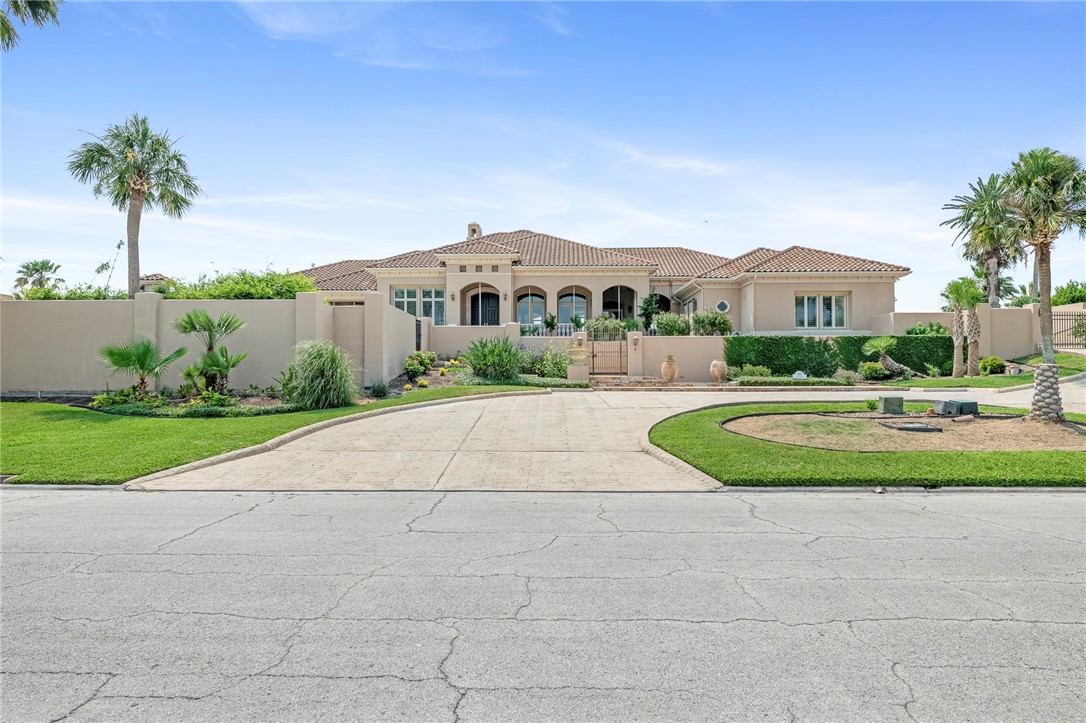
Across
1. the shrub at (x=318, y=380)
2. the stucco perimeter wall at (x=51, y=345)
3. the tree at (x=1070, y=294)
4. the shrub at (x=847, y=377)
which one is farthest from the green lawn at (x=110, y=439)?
the tree at (x=1070, y=294)

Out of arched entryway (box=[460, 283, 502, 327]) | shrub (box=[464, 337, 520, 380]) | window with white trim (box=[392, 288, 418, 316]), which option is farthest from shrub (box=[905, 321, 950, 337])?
window with white trim (box=[392, 288, 418, 316])

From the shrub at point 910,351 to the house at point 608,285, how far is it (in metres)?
→ 5.01

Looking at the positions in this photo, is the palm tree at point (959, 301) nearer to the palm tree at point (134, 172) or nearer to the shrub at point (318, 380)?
the shrub at point (318, 380)

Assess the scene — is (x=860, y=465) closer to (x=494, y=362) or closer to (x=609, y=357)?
(x=494, y=362)

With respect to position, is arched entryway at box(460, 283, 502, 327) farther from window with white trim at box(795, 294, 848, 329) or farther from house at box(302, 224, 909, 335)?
window with white trim at box(795, 294, 848, 329)

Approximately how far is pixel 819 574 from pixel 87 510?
27.3 feet

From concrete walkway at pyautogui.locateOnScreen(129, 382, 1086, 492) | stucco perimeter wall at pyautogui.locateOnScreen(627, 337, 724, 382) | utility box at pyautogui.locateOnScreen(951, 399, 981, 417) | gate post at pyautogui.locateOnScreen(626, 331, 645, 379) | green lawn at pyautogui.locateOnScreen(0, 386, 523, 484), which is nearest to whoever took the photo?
concrete walkway at pyautogui.locateOnScreen(129, 382, 1086, 492)

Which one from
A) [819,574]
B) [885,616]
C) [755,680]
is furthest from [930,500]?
[755,680]

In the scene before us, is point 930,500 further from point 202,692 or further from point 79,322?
point 79,322

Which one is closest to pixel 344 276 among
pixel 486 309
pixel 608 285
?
pixel 486 309

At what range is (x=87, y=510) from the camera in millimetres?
7785

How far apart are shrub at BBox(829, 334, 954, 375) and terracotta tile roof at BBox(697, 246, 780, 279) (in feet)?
24.1

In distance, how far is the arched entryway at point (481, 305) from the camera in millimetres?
35750

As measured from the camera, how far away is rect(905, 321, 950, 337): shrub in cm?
2843
